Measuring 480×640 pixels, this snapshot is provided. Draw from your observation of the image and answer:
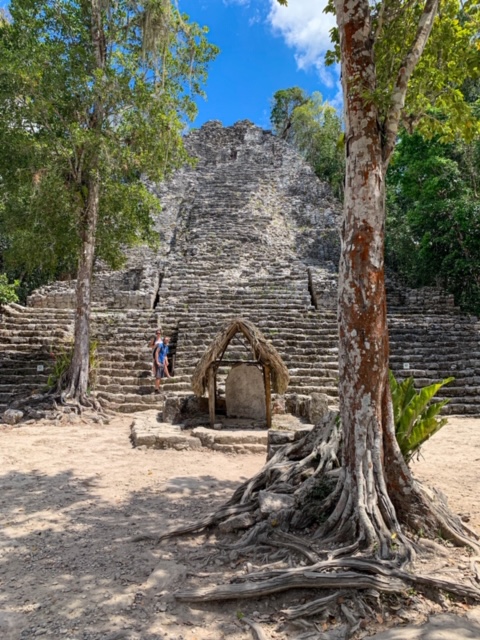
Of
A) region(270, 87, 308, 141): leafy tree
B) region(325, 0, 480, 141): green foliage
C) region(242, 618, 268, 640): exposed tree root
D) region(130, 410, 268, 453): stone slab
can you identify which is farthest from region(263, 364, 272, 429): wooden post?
region(270, 87, 308, 141): leafy tree

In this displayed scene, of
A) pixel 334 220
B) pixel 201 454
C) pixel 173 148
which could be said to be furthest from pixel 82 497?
pixel 334 220

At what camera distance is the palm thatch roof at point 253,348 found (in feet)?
24.3

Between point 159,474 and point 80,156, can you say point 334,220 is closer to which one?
point 80,156

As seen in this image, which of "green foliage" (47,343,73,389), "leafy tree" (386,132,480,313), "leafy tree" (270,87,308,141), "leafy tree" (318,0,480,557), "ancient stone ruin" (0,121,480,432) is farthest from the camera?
"leafy tree" (270,87,308,141)

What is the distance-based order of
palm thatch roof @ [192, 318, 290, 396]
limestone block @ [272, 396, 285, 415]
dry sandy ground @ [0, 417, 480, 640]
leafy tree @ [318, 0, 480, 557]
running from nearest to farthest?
1. dry sandy ground @ [0, 417, 480, 640]
2. leafy tree @ [318, 0, 480, 557]
3. palm thatch roof @ [192, 318, 290, 396]
4. limestone block @ [272, 396, 285, 415]

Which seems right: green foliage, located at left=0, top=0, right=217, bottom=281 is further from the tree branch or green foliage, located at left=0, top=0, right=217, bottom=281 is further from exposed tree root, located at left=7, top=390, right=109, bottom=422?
the tree branch

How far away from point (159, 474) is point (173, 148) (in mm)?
7138

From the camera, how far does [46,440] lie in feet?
23.3

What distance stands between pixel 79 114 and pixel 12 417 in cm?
597

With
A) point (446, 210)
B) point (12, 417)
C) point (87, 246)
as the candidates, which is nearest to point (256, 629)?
point (12, 417)

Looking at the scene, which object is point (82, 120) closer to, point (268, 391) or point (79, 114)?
point (79, 114)

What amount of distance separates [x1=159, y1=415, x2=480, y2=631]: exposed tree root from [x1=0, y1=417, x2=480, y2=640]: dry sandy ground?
0.56 ft

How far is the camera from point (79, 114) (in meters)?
9.36

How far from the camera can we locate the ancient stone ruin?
9.98 meters
